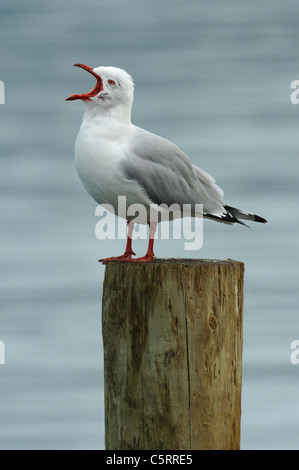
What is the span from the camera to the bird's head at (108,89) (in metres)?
5.53

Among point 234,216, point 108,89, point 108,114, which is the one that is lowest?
point 234,216

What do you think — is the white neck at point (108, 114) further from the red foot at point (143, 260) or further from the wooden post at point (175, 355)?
the wooden post at point (175, 355)

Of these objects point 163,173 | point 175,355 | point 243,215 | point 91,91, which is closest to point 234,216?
point 243,215

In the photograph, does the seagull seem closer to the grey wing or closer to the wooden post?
the grey wing

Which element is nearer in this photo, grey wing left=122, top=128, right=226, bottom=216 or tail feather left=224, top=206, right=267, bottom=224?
grey wing left=122, top=128, right=226, bottom=216

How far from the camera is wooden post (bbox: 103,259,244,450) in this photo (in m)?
4.45

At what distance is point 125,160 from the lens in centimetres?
533

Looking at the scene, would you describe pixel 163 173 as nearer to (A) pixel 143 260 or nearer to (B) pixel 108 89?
(B) pixel 108 89

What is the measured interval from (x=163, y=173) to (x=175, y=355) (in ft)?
4.96

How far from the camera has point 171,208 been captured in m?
5.55

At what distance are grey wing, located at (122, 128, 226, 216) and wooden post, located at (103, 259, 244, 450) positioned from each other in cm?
95

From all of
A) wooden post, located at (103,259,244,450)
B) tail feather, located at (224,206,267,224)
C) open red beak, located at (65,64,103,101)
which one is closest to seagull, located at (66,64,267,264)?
open red beak, located at (65,64,103,101)
